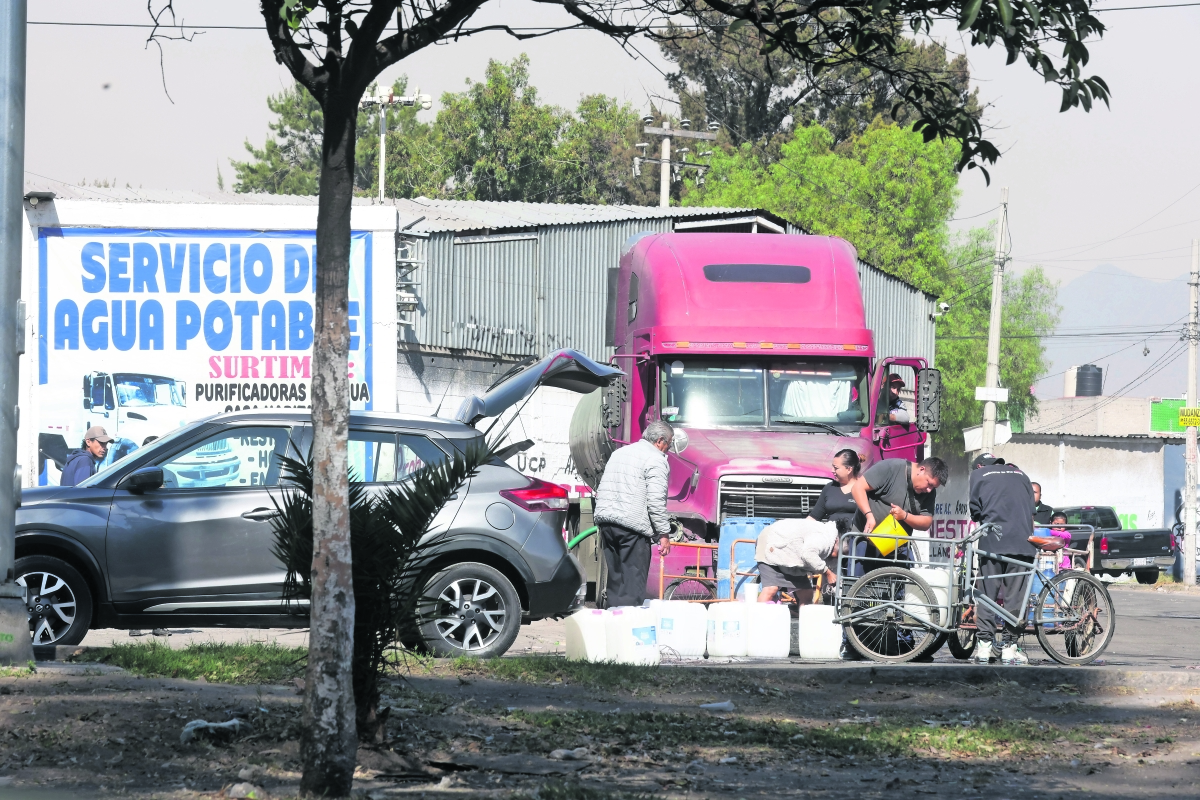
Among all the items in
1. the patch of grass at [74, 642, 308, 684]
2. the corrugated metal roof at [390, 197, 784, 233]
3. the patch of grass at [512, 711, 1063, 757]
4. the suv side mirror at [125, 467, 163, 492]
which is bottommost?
the patch of grass at [512, 711, 1063, 757]

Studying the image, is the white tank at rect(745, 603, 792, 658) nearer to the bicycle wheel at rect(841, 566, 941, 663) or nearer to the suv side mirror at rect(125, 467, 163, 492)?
the bicycle wheel at rect(841, 566, 941, 663)

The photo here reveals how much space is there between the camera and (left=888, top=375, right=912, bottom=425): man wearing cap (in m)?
15.0

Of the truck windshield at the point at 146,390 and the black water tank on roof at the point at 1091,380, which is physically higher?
the black water tank on roof at the point at 1091,380

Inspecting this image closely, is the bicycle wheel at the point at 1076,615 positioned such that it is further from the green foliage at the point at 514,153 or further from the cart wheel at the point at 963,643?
the green foliage at the point at 514,153

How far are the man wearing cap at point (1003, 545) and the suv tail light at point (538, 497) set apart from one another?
337cm

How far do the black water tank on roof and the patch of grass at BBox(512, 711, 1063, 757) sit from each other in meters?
90.7

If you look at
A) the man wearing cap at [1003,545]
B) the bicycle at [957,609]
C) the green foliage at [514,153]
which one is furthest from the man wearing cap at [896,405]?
the green foliage at [514,153]

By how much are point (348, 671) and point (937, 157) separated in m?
46.1

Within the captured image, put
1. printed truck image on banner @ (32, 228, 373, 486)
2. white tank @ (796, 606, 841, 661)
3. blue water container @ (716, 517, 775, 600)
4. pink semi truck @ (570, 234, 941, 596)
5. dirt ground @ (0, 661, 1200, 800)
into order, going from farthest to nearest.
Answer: printed truck image on banner @ (32, 228, 373, 486) → pink semi truck @ (570, 234, 941, 596) → blue water container @ (716, 517, 775, 600) → white tank @ (796, 606, 841, 661) → dirt ground @ (0, 661, 1200, 800)

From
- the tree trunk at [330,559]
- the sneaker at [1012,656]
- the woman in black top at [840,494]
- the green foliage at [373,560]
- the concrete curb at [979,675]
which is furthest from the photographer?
the woman in black top at [840,494]

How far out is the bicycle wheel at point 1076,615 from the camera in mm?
11305

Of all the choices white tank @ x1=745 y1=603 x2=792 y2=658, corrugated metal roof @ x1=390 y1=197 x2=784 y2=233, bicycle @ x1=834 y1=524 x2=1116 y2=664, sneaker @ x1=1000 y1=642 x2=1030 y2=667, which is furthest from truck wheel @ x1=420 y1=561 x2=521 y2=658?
corrugated metal roof @ x1=390 y1=197 x2=784 y2=233

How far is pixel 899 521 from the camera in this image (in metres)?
12.0

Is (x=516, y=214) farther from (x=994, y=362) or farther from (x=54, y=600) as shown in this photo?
(x=54, y=600)
